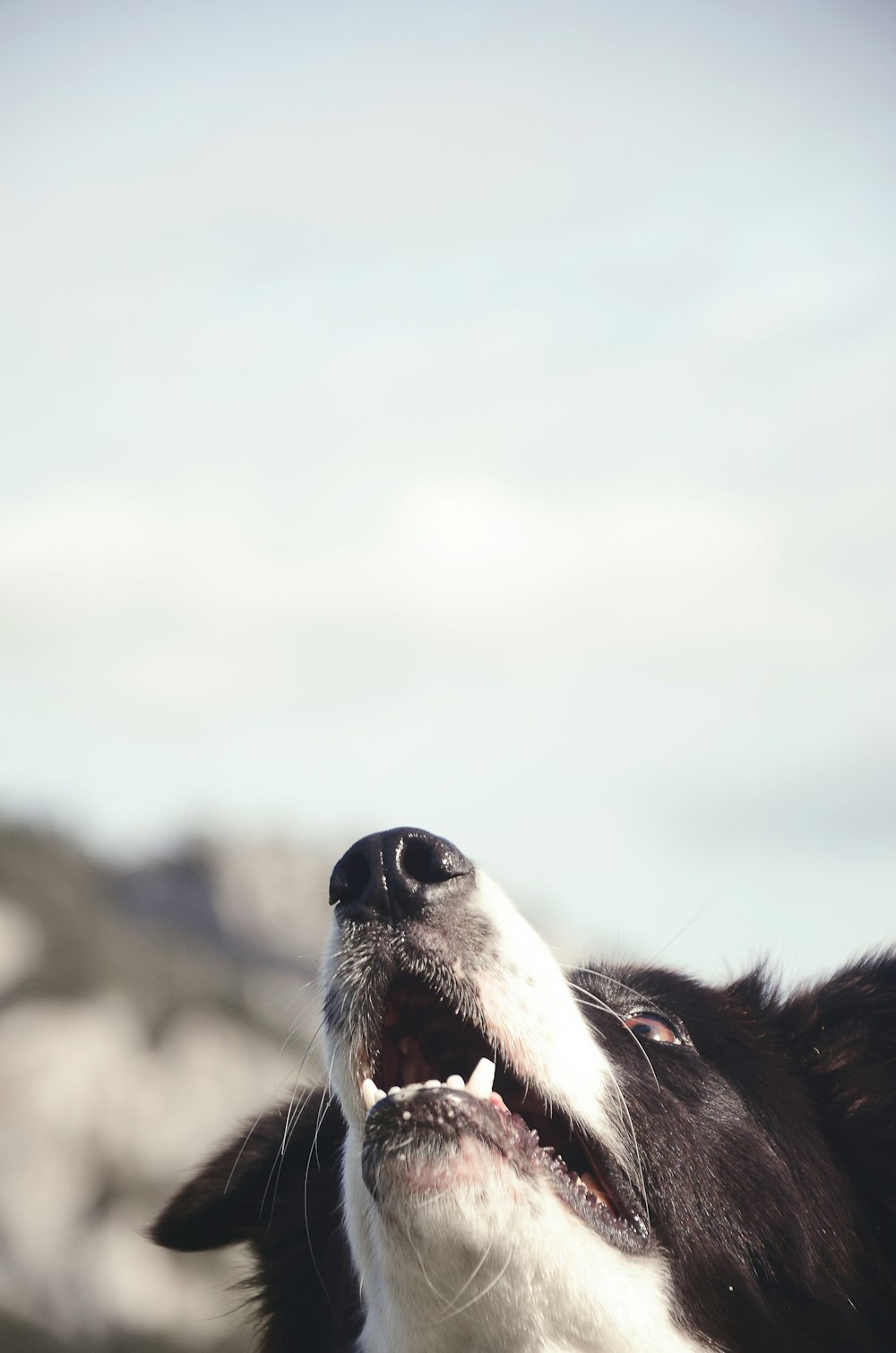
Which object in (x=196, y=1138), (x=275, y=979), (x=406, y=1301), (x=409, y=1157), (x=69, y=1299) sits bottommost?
(x=69, y=1299)

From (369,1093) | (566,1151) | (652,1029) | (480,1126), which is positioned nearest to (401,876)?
(369,1093)

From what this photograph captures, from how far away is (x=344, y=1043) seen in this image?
3195 mm

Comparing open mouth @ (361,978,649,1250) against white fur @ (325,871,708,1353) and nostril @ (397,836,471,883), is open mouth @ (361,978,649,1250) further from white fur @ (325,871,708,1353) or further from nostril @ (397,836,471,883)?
nostril @ (397,836,471,883)

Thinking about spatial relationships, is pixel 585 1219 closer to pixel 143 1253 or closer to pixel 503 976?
pixel 503 976

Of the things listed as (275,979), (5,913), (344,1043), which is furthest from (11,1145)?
(344,1043)

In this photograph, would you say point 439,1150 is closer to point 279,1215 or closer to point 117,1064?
point 279,1215

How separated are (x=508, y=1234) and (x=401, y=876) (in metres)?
0.80

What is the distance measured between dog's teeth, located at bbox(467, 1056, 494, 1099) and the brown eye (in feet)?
2.60

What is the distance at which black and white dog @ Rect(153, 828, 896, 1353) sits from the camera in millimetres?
2836

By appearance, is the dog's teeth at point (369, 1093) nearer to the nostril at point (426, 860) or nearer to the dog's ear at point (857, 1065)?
the nostril at point (426, 860)

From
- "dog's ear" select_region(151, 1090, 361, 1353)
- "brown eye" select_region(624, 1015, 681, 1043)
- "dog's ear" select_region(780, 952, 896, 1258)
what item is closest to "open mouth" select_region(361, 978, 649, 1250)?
"brown eye" select_region(624, 1015, 681, 1043)

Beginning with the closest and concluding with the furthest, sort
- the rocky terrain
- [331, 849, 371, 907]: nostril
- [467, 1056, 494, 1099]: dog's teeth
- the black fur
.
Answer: [467, 1056, 494, 1099]: dog's teeth
[331, 849, 371, 907]: nostril
the black fur
the rocky terrain

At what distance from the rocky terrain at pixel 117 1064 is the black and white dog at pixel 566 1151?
137 inches

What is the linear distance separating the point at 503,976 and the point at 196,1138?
6478 millimetres
